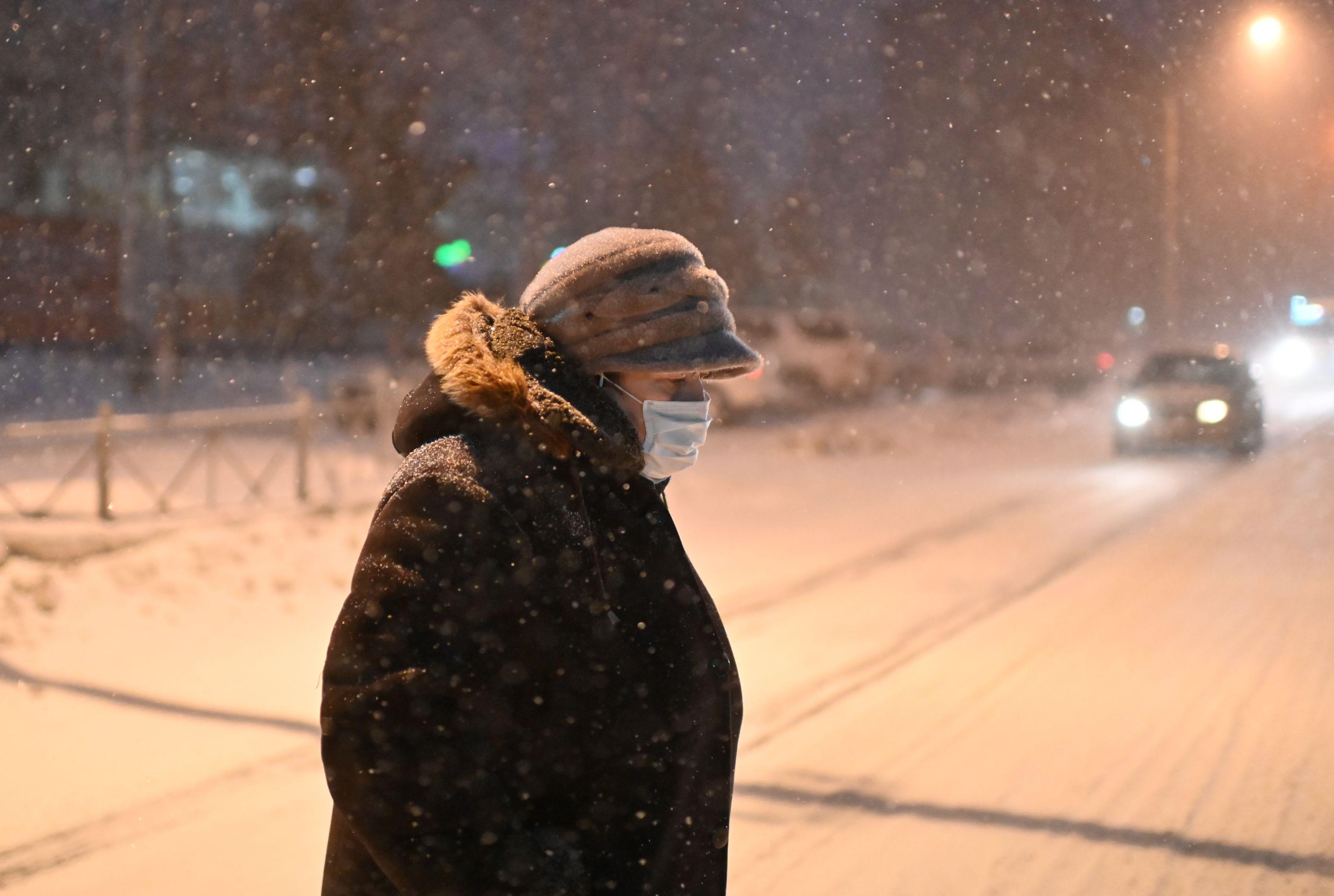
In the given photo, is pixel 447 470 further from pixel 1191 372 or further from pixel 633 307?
pixel 1191 372

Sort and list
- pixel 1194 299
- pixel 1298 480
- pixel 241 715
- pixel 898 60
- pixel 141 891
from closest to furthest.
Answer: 1. pixel 141 891
2. pixel 241 715
3. pixel 1298 480
4. pixel 898 60
5. pixel 1194 299

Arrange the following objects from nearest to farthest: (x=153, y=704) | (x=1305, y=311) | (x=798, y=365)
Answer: (x=153, y=704) < (x=798, y=365) < (x=1305, y=311)

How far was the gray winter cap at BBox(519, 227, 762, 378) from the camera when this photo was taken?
1.89 meters

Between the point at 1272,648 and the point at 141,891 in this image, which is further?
the point at 1272,648

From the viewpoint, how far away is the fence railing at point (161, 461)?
385 inches

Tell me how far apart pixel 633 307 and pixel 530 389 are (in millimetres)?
216

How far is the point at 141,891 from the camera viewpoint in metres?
3.64

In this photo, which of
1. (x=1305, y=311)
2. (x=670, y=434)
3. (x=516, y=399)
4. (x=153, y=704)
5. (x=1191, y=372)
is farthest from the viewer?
(x=1305, y=311)

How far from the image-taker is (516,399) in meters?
1.79

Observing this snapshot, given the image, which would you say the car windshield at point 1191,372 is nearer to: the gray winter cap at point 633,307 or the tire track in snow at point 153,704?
the tire track in snow at point 153,704

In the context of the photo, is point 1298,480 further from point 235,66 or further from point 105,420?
point 235,66

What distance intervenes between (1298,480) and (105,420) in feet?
43.1

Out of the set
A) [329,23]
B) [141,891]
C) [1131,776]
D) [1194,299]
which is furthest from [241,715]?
[1194,299]

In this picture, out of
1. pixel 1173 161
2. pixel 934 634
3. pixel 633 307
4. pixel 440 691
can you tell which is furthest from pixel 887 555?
pixel 1173 161
